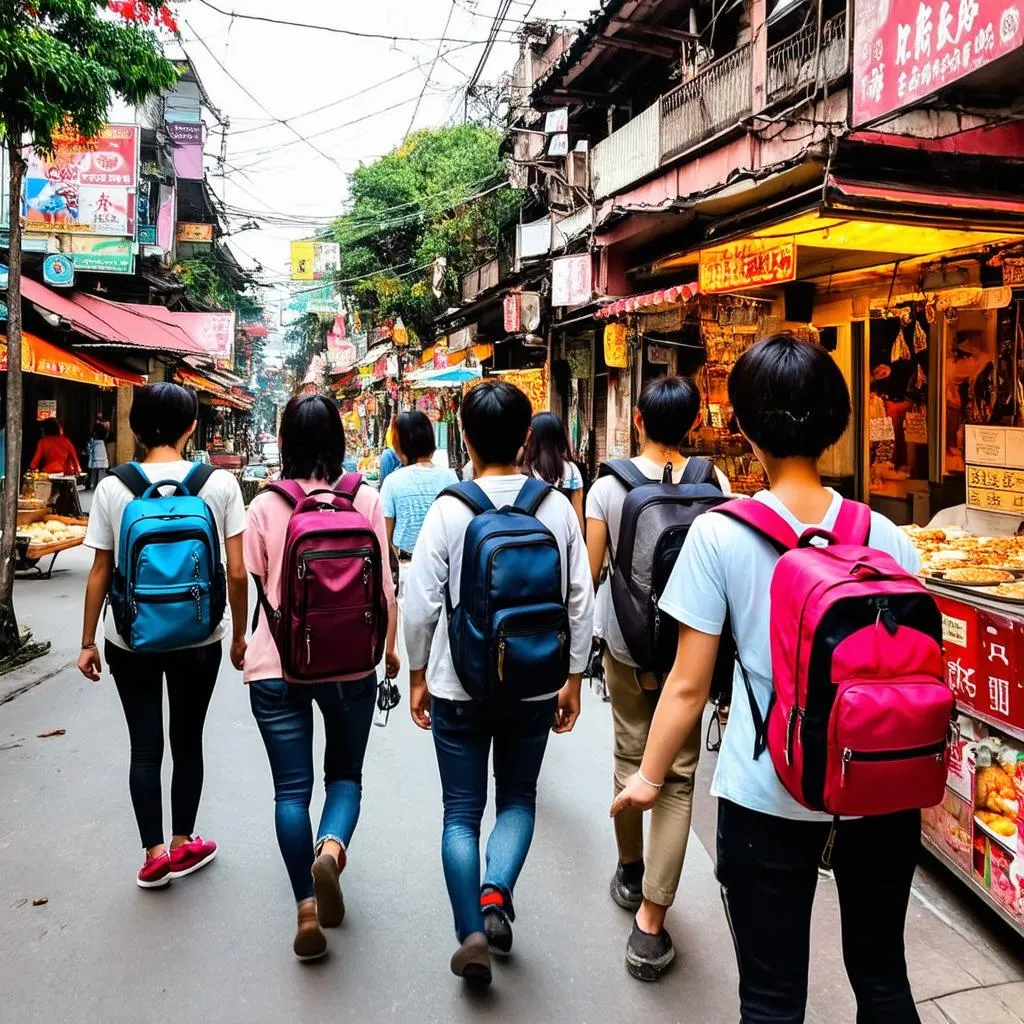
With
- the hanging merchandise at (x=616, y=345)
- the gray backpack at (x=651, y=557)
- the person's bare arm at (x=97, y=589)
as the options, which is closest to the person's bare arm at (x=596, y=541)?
the gray backpack at (x=651, y=557)

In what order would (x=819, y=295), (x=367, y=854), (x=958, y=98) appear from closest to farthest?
(x=367, y=854)
(x=958, y=98)
(x=819, y=295)

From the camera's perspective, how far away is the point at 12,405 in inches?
249

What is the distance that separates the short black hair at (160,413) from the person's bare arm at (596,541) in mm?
1488

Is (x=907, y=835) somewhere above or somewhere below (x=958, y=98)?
below

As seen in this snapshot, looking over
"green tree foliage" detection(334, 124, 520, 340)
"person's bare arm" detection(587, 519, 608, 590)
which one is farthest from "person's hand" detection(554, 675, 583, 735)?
"green tree foliage" detection(334, 124, 520, 340)

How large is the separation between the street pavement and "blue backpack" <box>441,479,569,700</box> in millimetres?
969

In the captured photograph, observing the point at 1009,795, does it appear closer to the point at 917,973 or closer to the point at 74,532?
the point at 917,973

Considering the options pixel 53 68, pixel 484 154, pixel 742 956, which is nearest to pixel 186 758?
pixel 742 956

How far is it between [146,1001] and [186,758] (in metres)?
0.86

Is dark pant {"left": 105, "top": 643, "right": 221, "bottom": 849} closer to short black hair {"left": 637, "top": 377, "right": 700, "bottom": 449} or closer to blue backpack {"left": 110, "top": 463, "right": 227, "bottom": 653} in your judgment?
blue backpack {"left": 110, "top": 463, "right": 227, "bottom": 653}

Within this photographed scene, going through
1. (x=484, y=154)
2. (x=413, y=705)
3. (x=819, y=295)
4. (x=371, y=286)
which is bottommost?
(x=413, y=705)

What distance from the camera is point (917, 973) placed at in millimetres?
2682

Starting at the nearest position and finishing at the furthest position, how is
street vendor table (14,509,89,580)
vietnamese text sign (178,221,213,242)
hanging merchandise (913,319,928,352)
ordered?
hanging merchandise (913,319,928,352) < street vendor table (14,509,89,580) < vietnamese text sign (178,221,213,242)

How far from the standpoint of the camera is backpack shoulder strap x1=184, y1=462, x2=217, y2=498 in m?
2.96
